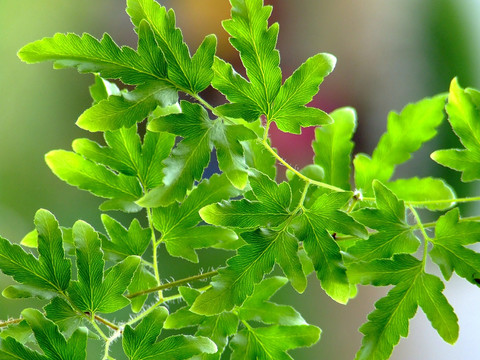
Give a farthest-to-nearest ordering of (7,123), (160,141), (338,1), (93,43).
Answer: (338,1)
(7,123)
(160,141)
(93,43)

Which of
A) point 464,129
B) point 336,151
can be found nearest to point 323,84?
point 336,151

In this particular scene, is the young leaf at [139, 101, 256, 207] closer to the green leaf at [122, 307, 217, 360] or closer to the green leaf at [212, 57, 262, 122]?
the green leaf at [212, 57, 262, 122]

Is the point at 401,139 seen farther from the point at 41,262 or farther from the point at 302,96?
the point at 41,262

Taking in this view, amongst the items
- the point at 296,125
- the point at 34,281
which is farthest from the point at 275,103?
the point at 34,281

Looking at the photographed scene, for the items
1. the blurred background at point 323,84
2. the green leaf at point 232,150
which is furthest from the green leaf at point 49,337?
the blurred background at point 323,84

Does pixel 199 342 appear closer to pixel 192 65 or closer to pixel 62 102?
pixel 192 65
